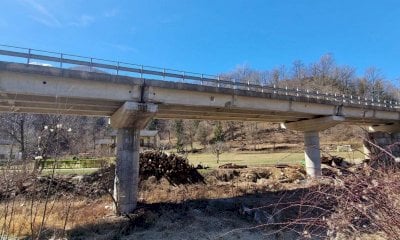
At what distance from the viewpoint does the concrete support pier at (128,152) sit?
1700 cm

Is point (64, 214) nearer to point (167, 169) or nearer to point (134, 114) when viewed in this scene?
point (134, 114)

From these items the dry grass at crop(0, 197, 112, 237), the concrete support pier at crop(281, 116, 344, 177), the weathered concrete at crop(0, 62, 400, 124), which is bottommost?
the dry grass at crop(0, 197, 112, 237)

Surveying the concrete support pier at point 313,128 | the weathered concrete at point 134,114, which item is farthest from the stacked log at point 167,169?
the concrete support pier at point 313,128

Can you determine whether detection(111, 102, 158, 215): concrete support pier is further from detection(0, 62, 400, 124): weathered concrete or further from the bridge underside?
the bridge underside

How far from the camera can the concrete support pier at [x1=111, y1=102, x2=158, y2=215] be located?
55.8ft

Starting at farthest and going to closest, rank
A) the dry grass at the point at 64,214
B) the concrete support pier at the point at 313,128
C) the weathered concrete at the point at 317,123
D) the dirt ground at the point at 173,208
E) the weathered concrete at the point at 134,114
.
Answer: the weathered concrete at the point at 317,123 → the concrete support pier at the point at 313,128 → the weathered concrete at the point at 134,114 → the dirt ground at the point at 173,208 → the dry grass at the point at 64,214

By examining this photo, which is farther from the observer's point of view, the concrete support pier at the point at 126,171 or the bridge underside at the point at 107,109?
the concrete support pier at the point at 126,171

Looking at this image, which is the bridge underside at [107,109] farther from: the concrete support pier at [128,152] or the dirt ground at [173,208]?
the dirt ground at [173,208]

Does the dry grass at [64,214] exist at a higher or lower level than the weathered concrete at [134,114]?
lower

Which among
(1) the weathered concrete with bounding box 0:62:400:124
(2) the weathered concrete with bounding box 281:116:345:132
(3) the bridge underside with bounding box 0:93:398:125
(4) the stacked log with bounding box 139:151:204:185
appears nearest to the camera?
(1) the weathered concrete with bounding box 0:62:400:124

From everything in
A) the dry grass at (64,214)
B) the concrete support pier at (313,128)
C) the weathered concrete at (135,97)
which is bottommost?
the dry grass at (64,214)

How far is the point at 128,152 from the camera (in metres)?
17.5

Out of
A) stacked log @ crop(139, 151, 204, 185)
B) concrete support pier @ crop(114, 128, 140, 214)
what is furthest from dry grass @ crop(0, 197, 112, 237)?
stacked log @ crop(139, 151, 204, 185)

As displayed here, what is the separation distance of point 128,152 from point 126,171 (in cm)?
106
